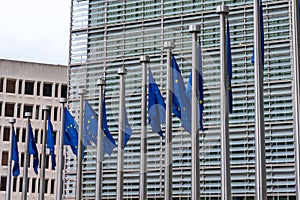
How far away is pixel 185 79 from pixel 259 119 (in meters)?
25.2

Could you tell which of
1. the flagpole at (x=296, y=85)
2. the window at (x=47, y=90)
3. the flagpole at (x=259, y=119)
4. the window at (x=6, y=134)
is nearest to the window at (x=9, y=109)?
the window at (x=6, y=134)

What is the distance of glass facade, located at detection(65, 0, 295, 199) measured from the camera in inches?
1722

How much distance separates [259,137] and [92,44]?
3255cm

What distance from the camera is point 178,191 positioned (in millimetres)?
→ 46812

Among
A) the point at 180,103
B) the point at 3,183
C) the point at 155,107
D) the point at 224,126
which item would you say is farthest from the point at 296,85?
the point at 3,183

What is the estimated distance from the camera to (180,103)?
1140 inches

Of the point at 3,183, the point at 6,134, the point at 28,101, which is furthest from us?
the point at 28,101

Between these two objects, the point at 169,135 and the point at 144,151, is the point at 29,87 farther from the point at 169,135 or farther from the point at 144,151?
the point at 169,135

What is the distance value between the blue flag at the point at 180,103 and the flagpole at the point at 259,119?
6.15 m

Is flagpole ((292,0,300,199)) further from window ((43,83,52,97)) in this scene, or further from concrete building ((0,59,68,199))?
window ((43,83,52,97))

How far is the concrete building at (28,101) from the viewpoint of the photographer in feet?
229

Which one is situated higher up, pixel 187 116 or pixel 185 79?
pixel 185 79

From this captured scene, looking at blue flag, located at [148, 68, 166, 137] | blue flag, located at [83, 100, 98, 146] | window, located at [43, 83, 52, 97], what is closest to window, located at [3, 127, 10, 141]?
window, located at [43, 83, 52, 97]

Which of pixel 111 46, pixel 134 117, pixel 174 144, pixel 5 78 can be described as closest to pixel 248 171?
pixel 174 144
